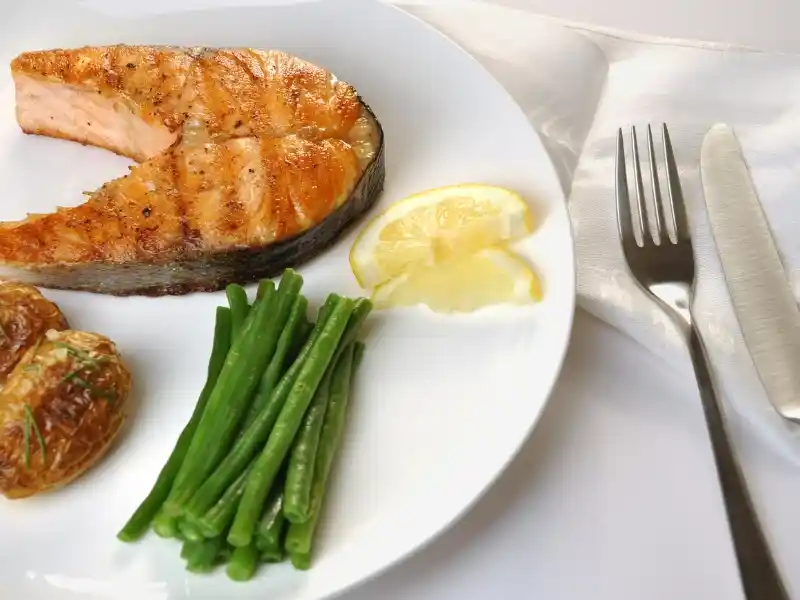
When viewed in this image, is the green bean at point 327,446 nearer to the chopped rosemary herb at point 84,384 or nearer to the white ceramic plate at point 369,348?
the white ceramic plate at point 369,348

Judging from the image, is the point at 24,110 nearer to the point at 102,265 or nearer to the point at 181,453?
the point at 102,265

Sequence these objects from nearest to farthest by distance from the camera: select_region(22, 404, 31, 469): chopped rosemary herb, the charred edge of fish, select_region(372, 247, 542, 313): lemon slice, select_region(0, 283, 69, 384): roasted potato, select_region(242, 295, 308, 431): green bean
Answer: select_region(22, 404, 31, 469): chopped rosemary herb → select_region(242, 295, 308, 431): green bean → select_region(0, 283, 69, 384): roasted potato → select_region(372, 247, 542, 313): lemon slice → the charred edge of fish

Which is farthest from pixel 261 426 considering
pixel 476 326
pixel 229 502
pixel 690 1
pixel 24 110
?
pixel 690 1

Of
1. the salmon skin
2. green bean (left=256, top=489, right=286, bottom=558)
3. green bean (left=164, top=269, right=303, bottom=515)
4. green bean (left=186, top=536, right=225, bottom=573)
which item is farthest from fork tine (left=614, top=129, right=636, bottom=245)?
green bean (left=186, top=536, right=225, bottom=573)

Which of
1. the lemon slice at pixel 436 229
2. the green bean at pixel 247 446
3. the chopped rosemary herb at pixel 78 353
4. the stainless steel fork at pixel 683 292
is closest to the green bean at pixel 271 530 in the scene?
the green bean at pixel 247 446

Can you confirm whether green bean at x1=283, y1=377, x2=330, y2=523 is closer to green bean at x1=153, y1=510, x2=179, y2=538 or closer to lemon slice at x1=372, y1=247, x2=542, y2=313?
green bean at x1=153, y1=510, x2=179, y2=538

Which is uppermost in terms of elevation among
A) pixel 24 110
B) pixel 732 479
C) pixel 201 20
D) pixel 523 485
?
pixel 201 20
